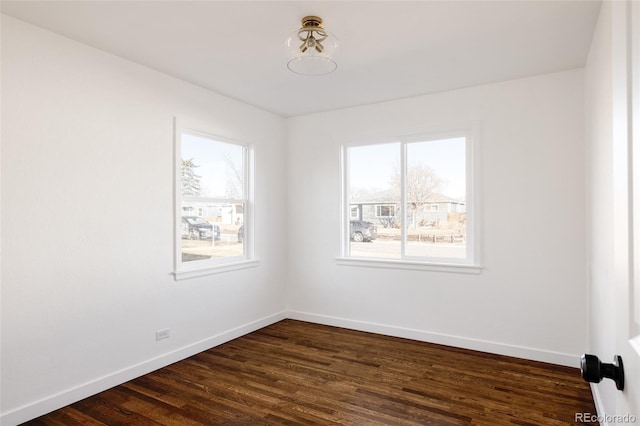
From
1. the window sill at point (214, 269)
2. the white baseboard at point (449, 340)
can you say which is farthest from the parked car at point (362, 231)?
the window sill at point (214, 269)

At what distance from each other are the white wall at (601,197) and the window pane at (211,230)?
3.37m

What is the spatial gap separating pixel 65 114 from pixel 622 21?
10.5ft

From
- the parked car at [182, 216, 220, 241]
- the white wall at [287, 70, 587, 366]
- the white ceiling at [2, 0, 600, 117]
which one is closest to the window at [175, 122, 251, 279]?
the parked car at [182, 216, 220, 241]

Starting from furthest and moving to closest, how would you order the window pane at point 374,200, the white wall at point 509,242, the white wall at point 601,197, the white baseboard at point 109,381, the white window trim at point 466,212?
the window pane at point 374,200, the white window trim at point 466,212, the white wall at point 509,242, the white baseboard at point 109,381, the white wall at point 601,197

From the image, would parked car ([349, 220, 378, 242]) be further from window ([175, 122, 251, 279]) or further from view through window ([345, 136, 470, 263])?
window ([175, 122, 251, 279])

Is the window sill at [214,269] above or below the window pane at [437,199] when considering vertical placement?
below

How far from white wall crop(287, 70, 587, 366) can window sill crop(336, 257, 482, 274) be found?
61 millimetres

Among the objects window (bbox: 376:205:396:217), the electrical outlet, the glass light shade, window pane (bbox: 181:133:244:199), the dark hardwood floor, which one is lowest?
the dark hardwood floor

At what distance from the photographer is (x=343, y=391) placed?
9.59 feet

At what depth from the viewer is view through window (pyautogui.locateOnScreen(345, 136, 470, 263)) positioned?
4.00 metres

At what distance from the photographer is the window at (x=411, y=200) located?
13.0 feet

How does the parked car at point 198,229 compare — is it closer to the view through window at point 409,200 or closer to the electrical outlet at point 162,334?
the electrical outlet at point 162,334

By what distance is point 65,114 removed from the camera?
2.74 metres

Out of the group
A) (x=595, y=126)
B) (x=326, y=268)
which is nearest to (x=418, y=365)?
(x=326, y=268)
